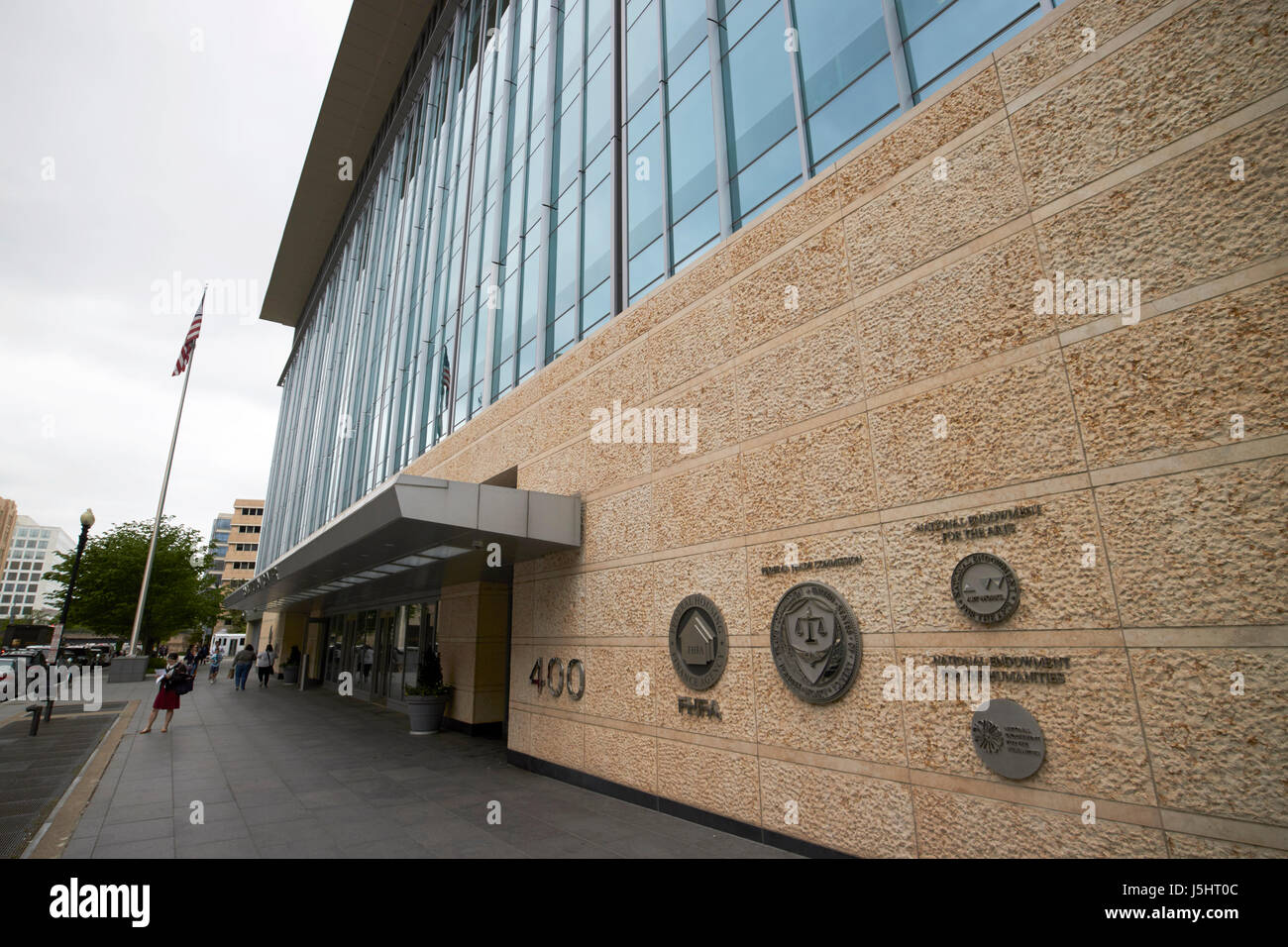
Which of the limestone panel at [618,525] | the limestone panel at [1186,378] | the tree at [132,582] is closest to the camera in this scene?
the limestone panel at [1186,378]

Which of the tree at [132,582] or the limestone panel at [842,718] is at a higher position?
the tree at [132,582]

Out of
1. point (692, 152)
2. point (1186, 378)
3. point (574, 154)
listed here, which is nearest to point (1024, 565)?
point (1186, 378)

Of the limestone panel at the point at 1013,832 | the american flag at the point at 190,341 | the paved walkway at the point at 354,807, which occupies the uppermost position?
the american flag at the point at 190,341

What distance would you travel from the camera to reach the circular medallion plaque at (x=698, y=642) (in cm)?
700

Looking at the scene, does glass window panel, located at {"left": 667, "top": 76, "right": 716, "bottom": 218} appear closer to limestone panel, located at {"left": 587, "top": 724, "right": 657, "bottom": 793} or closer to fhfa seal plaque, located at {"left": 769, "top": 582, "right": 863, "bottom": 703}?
fhfa seal plaque, located at {"left": 769, "top": 582, "right": 863, "bottom": 703}

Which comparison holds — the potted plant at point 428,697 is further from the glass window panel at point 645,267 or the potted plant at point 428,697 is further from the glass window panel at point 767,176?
the glass window panel at point 767,176

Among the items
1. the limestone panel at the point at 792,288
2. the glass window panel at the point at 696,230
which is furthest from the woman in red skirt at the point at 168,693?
the limestone panel at the point at 792,288

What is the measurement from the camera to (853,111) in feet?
23.9

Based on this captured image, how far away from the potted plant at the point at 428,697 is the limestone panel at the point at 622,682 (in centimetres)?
676

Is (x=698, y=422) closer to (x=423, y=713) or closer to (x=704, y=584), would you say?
(x=704, y=584)

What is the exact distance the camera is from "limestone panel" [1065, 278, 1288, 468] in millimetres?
3726

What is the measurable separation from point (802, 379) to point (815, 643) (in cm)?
261

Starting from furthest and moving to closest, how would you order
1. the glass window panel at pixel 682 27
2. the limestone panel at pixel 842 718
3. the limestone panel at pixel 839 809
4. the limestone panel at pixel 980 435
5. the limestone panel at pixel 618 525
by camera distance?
the glass window panel at pixel 682 27 → the limestone panel at pixel 618 525 → the limestone panel at pixel 842 718 → the limestone panel at pixel 839 809 → the limestone panel at pixel 980 435

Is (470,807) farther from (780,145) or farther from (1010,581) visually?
(780,145)
